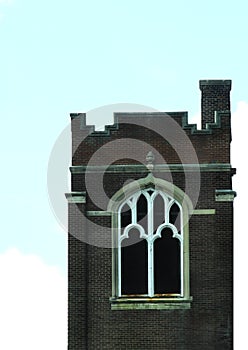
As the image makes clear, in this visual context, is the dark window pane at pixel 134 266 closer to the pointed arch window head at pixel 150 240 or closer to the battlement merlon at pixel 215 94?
the pointed arch window head at pixel 150 240

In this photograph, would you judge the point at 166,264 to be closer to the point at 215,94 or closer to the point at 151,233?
the point at 151,233

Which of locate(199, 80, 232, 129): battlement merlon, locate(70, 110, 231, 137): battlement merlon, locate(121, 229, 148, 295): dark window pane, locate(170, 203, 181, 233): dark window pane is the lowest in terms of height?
locate(121, 229, 148, 295): dark window pane

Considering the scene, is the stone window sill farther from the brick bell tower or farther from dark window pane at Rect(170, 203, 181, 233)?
dark window pane at Rect(170, 203, 181, 233)

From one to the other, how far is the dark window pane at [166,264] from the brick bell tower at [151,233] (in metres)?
0.03

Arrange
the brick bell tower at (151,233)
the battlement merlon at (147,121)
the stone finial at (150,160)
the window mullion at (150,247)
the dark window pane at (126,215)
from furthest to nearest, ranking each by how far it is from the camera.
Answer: the battlement merlon at (147,121) < the dark window pane at (126,215) < the stone finial at (150,160) < the window mullion at (150,247) < the brick bell tower at (151,233)

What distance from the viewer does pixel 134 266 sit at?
81.5 ft

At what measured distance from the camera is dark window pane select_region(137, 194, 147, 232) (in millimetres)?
24891

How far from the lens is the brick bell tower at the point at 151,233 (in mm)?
24328


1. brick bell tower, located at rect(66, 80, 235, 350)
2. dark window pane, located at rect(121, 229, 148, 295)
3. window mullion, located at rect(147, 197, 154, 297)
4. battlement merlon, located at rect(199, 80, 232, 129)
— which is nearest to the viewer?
brick bell tower, located at rect(66, 80, 235, 350)

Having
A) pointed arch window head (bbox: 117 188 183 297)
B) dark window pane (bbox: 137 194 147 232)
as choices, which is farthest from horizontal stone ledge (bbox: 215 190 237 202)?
dark window pane (bbox: 137 194 147 232)

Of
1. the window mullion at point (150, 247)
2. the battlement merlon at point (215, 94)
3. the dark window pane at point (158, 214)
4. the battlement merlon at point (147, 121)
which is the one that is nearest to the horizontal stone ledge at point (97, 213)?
the window mullion at point (150, 247)

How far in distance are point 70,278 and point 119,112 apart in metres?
4.52

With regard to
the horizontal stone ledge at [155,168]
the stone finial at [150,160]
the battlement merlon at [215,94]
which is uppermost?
the battlement merlon at [215,94]

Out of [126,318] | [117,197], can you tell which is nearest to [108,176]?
[117,197]
